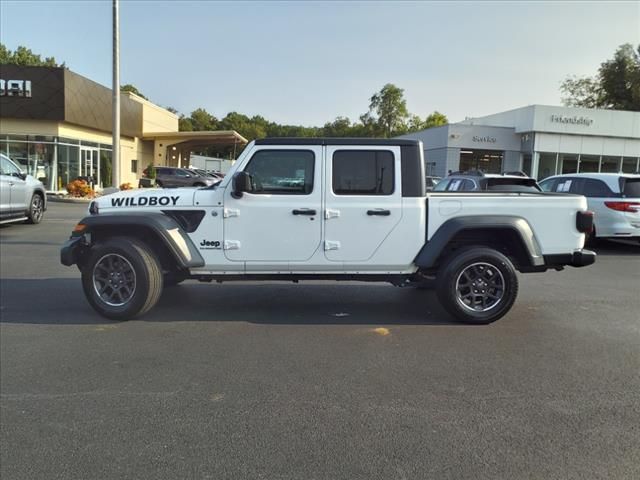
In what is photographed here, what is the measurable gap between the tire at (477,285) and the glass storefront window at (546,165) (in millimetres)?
34374

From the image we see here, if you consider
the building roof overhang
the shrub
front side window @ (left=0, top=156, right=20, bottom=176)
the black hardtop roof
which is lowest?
the shrub

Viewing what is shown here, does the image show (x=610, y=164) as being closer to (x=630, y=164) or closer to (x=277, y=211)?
(x=630, y=164)

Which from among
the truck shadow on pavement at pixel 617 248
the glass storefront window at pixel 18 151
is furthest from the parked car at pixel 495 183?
the glass storefront window at pixel 18 151

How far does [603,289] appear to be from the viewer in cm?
758

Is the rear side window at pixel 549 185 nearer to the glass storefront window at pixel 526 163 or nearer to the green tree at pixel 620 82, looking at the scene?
the glass storefront window at pixel 526 163

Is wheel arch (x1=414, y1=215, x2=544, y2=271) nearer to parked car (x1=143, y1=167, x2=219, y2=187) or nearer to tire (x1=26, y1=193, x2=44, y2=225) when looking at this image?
tire (x1=26, y1=193, x2=44, y2=225)

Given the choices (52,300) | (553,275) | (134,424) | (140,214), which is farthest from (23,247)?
(553,275)

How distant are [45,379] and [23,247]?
7.55 metres

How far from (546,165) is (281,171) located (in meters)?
35.7

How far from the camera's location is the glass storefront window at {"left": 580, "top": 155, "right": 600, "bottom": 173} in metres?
36.7

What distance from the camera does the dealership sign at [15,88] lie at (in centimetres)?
2505

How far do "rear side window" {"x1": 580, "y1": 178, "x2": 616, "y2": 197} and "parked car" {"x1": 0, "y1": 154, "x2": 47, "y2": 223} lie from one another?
13.2 meters

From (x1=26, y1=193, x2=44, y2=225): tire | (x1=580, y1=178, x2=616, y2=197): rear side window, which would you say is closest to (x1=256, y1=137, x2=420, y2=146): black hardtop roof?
(x1=580, y1=178, x2=616, y2=197): rear side window

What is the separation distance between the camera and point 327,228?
5.67 m
